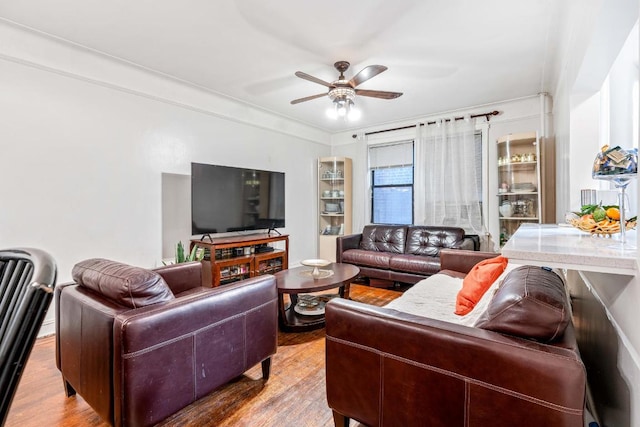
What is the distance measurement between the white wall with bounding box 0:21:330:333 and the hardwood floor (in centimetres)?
111

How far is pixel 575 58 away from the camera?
2086 mm

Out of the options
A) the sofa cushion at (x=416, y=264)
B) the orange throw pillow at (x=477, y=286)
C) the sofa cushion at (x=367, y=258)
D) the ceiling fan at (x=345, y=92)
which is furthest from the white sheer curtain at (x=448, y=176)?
the orange throw pillow at (x=477, y=286)

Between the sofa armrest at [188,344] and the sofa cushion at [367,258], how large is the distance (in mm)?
2383

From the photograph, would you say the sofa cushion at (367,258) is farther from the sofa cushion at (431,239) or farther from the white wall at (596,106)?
the white wall at (596,106)

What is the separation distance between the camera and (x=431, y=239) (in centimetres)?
423

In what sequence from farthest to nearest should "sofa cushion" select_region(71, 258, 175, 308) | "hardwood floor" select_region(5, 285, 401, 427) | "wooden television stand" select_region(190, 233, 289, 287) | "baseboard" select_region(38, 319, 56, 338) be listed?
"wooden television stand" select_region(190, 233, 289, 287)
"baseboard" select_region(38, 319, 56, 338)
"hardwood floor" select_region(5, 285, 401, 427)
"sofa cushion" select_region(71, 258, 175, 308)

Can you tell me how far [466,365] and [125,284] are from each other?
4.85ft

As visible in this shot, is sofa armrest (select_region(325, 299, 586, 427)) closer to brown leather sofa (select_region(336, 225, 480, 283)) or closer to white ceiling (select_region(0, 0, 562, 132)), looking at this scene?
white ceiling (select_region(0, 0, 562, 132))

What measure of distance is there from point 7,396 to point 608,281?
1806 millimetres

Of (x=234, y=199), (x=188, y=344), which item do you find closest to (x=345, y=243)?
(x=234, y=199)

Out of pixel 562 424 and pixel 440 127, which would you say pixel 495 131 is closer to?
pixel 440 127

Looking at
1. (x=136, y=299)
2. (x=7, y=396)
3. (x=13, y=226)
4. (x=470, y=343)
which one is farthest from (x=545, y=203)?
(x=13, y=226)

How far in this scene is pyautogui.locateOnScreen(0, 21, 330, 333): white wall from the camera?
8.33 ft

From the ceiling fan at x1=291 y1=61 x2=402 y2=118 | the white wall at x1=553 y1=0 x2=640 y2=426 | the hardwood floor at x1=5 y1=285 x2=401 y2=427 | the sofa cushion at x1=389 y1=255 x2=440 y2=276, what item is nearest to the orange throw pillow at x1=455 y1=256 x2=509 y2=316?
the white wall at x1=553 y1=0 x2=640 y2=426
